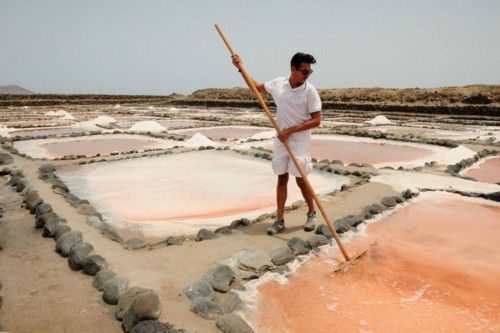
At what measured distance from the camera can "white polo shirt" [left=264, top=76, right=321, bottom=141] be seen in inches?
137

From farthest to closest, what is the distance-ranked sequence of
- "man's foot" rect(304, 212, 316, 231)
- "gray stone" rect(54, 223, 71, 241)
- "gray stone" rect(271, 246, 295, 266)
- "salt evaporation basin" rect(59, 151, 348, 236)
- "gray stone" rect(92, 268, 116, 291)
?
1. "salt evaporation basin" rect(59, 151, 348, 236)
2. "man's foot" rect(304, 212, 316, 231)
3. "gray stone" rect(54, 223, 71, 241)
4. "gray stone" rect(271, 246, 295, 266)
5. "gray stone" rect(92, 268, 116, 291)

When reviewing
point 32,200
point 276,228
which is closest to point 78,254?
point 276,228

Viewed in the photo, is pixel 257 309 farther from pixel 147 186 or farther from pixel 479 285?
pixel 147 186

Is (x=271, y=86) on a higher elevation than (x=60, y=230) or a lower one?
higher

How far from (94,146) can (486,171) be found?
8.94 meters

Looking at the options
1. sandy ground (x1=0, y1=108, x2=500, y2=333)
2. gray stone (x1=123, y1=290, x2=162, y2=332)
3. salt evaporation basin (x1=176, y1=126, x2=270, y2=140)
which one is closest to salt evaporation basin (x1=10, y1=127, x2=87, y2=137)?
salt evaporation basin (x1=176, y1=126, x2=270, y2=140)

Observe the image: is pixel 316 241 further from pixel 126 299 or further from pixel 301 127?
pixel 126 299

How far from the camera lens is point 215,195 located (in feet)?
17.5

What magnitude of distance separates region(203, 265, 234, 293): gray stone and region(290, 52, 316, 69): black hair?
1.70m

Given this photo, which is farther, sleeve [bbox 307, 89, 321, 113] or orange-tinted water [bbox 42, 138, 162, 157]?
orange-tinted water [bbox 42, 138, 162, 157]

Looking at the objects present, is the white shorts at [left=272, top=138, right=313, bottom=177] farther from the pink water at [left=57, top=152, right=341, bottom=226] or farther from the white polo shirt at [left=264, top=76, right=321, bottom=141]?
the pink water at [left=57, top=152, right=341, bottom=226]

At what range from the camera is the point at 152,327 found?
2.11 meters

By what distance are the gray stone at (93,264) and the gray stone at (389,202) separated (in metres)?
3.19

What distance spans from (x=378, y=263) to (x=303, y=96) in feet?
4.96
